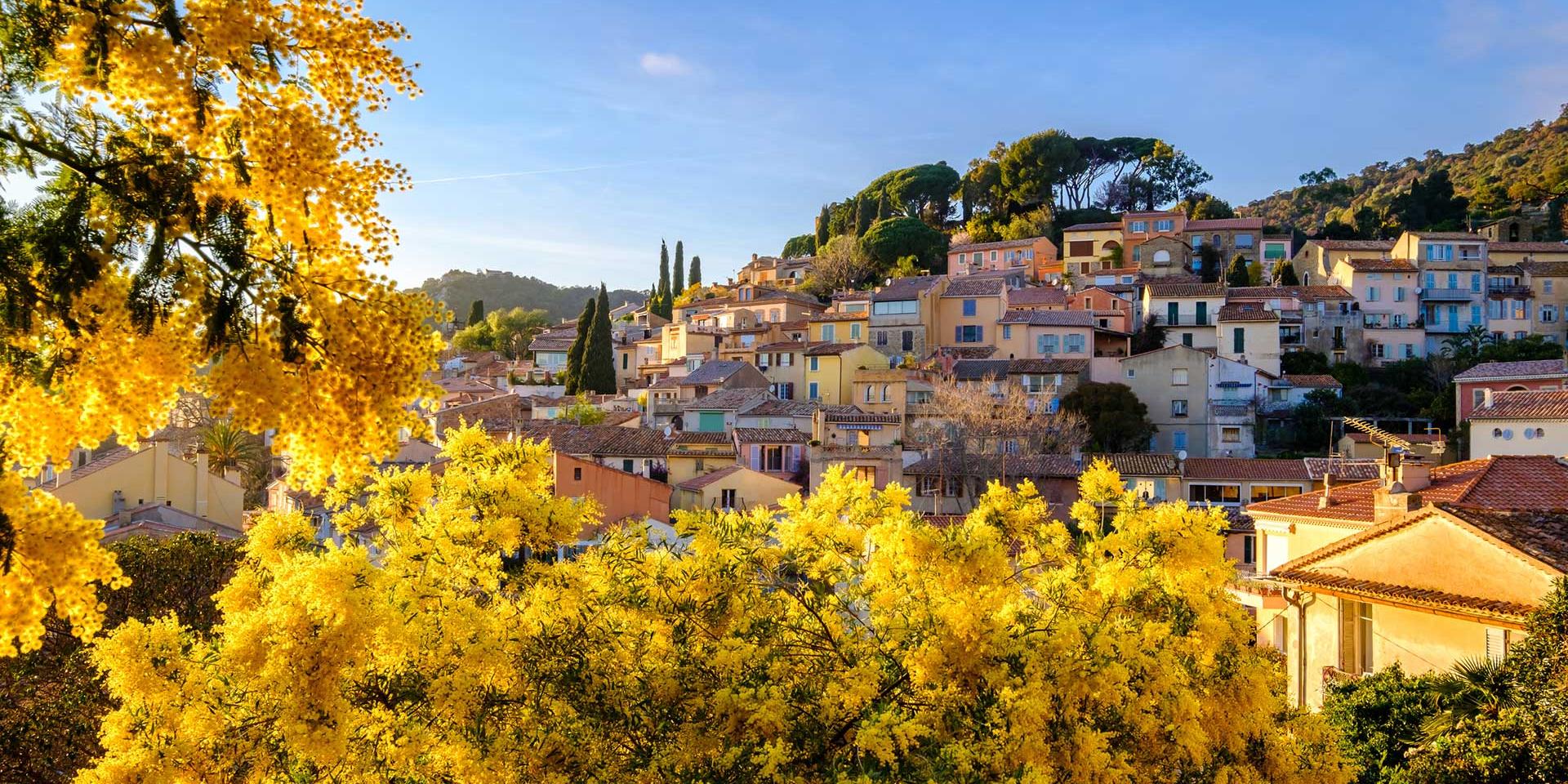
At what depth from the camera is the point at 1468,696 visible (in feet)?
46.5

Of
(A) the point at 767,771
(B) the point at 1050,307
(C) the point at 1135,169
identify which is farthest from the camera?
(C) the point at 1135,169

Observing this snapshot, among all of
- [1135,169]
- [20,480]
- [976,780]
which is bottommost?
[976,780]

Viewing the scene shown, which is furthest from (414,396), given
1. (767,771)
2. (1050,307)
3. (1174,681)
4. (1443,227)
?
(1443,227)

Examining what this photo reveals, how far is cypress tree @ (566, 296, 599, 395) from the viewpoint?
6569cm

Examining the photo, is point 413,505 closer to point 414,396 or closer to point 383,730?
point 383,730

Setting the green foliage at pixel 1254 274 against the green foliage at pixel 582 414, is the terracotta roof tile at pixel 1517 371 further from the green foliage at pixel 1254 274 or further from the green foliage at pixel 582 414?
the green foliage at pixel 582 414

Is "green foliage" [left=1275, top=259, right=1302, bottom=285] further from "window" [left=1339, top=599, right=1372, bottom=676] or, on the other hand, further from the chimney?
the chimney

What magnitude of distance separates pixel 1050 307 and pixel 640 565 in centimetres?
5641

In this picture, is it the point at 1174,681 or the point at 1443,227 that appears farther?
the point at 1443,227

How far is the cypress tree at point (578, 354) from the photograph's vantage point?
216 ft

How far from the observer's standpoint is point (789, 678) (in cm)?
979

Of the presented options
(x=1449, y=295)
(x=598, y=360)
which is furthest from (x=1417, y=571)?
(x=1449, y=295)

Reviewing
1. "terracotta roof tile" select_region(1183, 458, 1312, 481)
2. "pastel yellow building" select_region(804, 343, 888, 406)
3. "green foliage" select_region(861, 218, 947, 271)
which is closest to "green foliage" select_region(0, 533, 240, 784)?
"terracotta roof tile" select_region(1183, 458, 1312, 481)

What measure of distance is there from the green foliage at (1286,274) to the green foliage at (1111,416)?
27.5 meters
